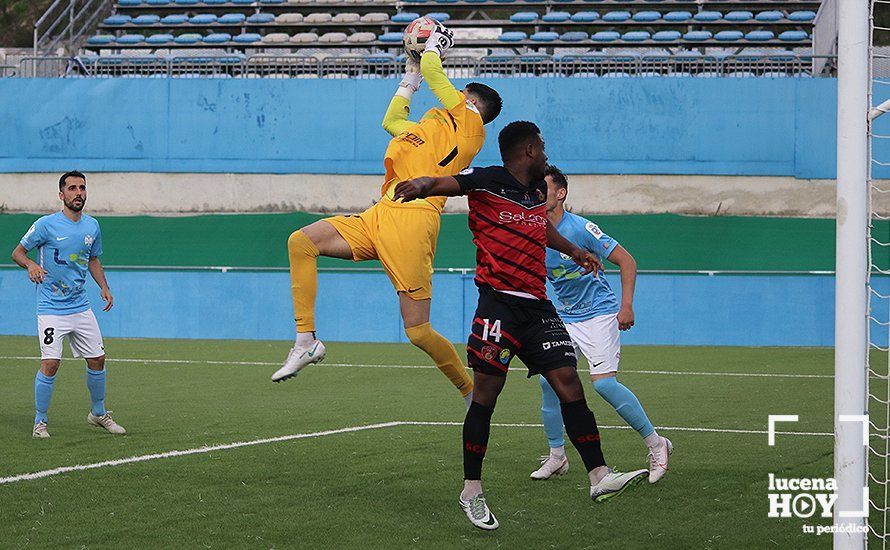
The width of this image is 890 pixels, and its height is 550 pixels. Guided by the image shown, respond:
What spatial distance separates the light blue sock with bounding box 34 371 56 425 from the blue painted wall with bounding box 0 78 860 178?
1845 cm

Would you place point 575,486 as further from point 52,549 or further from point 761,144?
point 761,144

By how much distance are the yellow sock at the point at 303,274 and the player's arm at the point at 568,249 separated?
1.71 m

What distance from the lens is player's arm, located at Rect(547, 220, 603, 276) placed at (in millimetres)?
6621

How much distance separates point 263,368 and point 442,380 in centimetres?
296

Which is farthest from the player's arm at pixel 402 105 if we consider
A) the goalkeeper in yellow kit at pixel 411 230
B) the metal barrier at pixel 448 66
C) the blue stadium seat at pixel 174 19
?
the blue stadium seat at pixel 174 19

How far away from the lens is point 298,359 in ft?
23.7

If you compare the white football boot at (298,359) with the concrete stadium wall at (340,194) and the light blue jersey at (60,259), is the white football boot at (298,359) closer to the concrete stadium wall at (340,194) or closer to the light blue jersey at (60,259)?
the light blue jersey at (60,259)

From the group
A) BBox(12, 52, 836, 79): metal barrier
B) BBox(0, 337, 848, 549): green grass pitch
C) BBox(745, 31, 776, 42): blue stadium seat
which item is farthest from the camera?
BBox(745, 31, 776, 42): blue stadium seat

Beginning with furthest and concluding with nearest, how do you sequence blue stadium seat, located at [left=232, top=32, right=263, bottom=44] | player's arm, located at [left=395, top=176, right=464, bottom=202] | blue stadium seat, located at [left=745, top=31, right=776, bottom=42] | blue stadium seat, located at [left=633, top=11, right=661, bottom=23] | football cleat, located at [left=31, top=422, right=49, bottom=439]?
blue stadium seat, located at [left=232, top=32, right=263, bottom=44] < blue stadium seat, located at [left=633, top=11, right=661, bottom=23] < blue stadium seat, located at [left=745, top=31, right=776, bottom=42] < football cleat, located at [left=31, top=422, right=49, bottom=439] < player's arm, located at [left=395, top=176, right=464, bottom=202]

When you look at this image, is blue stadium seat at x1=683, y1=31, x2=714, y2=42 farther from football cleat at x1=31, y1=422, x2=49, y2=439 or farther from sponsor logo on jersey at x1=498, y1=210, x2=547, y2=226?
sponsor logo on jersey at x1=498, y1=210, x2=547, y2=226

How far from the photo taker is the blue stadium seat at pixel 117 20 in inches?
1316

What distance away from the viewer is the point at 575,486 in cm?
739

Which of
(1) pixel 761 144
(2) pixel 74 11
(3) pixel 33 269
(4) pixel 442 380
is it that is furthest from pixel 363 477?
(2) pixel 74 11

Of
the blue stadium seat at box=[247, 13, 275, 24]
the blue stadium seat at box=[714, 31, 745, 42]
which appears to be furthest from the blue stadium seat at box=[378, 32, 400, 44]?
the blue stadium seat at box=[714, 31, 745, 42]
